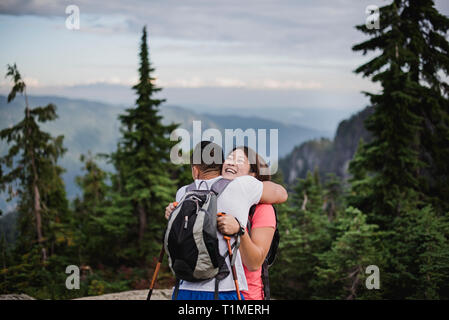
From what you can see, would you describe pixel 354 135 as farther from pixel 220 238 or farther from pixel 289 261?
pixel 220 238

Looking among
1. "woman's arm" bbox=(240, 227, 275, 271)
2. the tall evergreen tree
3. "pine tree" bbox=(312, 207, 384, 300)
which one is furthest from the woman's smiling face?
the tall evergreen tree

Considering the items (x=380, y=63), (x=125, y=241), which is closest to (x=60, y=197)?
(x=125, y=241)

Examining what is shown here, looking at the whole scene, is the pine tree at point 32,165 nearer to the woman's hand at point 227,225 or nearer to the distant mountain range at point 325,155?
the woman's hand at point 227,225

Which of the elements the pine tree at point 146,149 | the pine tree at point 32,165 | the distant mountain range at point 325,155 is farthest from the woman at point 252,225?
the distant mountain range at point 325,155

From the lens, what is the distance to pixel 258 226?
269 centimetres

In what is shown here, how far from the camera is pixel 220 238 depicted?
2.55m

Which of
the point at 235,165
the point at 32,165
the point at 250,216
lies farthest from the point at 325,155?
the point at 250,216

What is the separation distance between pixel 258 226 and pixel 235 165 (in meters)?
0.55

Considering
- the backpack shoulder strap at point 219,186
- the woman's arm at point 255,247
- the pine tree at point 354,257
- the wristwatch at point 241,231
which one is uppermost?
the backpack shoulder strap at point 219,186

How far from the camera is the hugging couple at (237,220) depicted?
8.38 feet

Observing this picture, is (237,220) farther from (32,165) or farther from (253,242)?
(32,165)

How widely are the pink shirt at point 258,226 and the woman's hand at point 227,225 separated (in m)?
0.28

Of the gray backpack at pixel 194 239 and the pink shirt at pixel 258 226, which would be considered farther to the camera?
the pink shirt at pixel 258 226

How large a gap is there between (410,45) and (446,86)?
2.38 m
